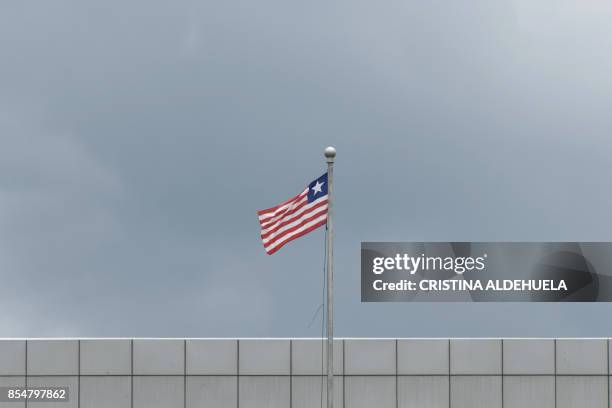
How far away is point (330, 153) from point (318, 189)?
113 centimetres

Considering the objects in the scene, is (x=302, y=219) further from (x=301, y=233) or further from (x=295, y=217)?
(x=301, y=233)

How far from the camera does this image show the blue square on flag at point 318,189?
34250mm

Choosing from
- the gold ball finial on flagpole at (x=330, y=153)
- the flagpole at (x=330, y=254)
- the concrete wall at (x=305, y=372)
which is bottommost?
the concrete wall at (x=305, y=372)

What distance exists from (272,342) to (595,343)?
395 inches

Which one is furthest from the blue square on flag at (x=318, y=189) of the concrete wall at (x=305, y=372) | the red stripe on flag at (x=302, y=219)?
the concrete wall at (x=305, y=372)

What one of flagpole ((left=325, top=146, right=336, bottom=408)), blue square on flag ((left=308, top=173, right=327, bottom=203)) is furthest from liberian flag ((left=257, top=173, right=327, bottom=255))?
flagpole ((left=325, top=146, right=336, bottom=408))

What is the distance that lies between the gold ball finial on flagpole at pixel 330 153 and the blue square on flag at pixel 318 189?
0.57 m

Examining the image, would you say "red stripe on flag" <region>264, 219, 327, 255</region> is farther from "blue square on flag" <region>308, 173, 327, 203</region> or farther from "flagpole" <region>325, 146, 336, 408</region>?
"blue square on flag" <region>308, 173, 327, 203</region>

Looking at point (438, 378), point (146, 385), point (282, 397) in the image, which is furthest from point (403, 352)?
point (146, 385)

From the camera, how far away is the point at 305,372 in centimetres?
3875

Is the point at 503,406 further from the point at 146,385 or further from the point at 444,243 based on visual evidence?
the point at 146,385

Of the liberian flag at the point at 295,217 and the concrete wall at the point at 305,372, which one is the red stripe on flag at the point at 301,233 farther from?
the concrete wall at the point at 305,372

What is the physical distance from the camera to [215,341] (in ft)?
127

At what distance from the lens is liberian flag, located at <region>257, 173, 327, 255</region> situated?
34.2m
